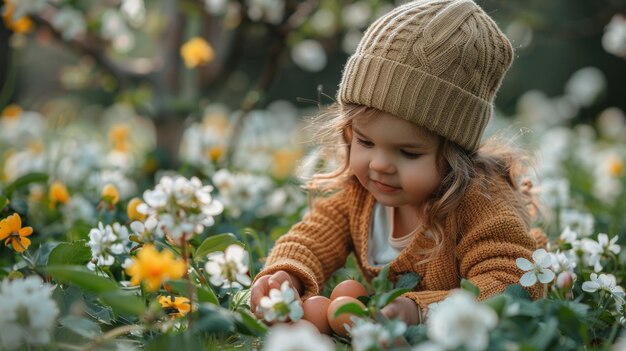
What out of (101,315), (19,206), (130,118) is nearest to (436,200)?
(101,315)

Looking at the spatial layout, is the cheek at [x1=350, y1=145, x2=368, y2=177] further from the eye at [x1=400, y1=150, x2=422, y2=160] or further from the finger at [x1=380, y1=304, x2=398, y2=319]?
the finger at [x1=380, y1=304, x2=398, y2=319]

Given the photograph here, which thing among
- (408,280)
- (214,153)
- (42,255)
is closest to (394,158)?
(408,280)

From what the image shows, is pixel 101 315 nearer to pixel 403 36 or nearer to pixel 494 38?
pixel 403 36

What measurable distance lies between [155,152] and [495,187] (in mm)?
1990

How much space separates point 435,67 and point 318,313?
591 millimetres

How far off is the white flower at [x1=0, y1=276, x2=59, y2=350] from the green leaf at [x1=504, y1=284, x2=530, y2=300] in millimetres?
866

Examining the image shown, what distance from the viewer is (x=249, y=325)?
1325mm

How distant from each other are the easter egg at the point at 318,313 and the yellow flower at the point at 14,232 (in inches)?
24.2

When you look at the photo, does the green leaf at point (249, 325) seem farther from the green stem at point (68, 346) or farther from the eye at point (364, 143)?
the eye at point (364, 143)

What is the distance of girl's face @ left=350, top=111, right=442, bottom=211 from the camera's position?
167cm

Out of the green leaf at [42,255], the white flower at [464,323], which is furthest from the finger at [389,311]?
the green leaf at [42,255]

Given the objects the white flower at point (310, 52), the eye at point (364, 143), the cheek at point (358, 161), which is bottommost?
the white flower at point (310, 52)

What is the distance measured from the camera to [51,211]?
253 cm

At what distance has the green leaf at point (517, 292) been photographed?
59.2 inches
